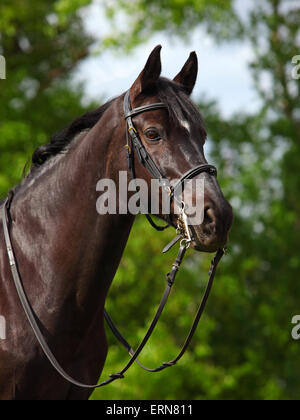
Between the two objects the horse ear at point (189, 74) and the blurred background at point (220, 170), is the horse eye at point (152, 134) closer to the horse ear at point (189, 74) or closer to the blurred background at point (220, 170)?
the horse ear at point (189, 74)

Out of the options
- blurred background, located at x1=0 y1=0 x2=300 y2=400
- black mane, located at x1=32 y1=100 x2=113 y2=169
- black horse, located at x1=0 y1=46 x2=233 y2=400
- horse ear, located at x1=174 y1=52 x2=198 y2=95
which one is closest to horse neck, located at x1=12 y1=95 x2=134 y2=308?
black horse, located at x1=0 y1=46 x2=233 y2=400

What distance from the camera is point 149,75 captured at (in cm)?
367

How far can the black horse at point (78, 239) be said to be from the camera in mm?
3549

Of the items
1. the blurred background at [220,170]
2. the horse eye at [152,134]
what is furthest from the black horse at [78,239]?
the blurred background at [220,170]

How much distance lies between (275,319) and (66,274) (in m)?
13.7

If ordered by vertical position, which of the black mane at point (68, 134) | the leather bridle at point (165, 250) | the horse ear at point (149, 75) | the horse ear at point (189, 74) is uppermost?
the horse ear at point (189, 74)

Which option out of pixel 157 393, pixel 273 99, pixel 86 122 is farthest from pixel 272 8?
pixel 86 122

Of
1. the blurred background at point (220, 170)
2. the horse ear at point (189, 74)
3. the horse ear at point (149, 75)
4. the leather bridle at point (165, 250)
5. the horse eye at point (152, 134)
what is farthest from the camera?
the blurred background at point (220, 170)

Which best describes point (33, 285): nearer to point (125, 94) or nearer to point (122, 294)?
point (125, 94)

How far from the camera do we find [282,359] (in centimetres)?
1666

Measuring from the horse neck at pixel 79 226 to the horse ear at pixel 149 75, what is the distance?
0.60 ft

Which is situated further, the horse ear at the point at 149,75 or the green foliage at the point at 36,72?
the green foliage at the point at 36,72

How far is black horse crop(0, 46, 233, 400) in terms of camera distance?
3.55m

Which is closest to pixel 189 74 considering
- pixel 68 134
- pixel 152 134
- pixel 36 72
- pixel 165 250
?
pixel 152 134
